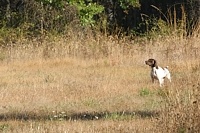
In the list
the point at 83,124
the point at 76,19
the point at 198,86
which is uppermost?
the point at 76,19

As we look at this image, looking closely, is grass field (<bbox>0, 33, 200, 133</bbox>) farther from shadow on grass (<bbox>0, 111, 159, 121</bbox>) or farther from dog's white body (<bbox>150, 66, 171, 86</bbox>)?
dog's white body (<bbox>150, 66, 171, 86</bbox>)

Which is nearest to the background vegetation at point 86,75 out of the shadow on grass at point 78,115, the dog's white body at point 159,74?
the shadow on grass at point 78,115

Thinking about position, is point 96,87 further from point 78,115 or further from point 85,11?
point 85,11

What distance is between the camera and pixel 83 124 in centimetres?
745

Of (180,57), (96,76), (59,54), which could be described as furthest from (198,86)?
(59,54)

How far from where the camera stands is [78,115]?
28.0ft

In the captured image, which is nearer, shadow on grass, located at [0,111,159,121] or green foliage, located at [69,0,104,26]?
shadow on grass, located at [0,111,159,121]

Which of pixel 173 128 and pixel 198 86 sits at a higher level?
pixel 198 86

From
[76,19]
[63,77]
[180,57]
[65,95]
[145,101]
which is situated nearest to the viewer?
[145,101]

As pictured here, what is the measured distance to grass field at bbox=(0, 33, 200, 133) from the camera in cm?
684

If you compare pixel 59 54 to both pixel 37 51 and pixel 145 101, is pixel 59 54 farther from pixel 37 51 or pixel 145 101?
pixel 145 101

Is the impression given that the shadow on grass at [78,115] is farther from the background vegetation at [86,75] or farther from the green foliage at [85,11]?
the green foliage at [85,11]

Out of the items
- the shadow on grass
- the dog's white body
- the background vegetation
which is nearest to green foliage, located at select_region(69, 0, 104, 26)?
the background vegetation

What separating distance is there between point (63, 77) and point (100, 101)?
4.09 m
